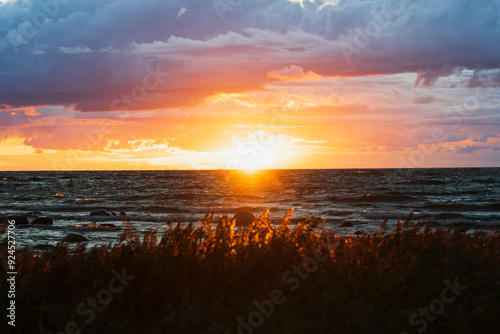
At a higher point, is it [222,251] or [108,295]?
[222,251]

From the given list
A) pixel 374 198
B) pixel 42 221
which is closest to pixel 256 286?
pixel 42 221

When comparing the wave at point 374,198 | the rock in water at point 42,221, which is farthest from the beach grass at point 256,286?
the wave at point 374,198

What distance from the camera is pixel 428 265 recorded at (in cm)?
534

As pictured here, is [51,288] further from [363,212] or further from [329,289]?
[363,212]

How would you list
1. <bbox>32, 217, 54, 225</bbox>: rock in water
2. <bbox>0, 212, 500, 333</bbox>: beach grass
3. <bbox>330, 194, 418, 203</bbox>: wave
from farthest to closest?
1. <bbox>330, 194, 418, 203</bbox>: wave
2. <bbox>32, 217, 54, 225</bbox>: rock in water
3. <bbox>0, 212, 500, 333</bbox>: beach grass

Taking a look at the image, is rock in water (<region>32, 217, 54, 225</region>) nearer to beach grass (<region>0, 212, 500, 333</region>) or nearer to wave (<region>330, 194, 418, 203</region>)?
beach grass (<region>0, 212, 500, 333</region>)

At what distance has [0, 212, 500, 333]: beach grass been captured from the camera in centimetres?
424

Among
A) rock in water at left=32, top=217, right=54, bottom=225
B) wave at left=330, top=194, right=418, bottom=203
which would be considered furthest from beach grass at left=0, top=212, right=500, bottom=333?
wave at left=330, top=194, right=418, bottom=203

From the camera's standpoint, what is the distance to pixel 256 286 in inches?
195

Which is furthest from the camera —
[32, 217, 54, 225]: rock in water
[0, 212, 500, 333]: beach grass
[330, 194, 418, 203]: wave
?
[330, 194, 418, 203]: wave

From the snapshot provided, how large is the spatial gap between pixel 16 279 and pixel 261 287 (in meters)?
2.75

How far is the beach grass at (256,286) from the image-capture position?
13.9 ft

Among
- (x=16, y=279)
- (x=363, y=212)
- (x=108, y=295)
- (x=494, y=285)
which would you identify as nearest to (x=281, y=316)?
(x=108, y=295)

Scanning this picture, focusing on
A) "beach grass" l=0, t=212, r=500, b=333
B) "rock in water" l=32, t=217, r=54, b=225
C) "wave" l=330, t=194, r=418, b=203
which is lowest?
"rock in water" l=32, t=217, r=54, b=225
